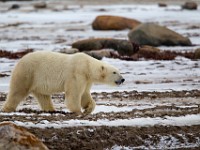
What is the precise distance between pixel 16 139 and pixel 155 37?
13.8m

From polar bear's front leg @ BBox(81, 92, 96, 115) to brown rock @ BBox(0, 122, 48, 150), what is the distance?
236 cm

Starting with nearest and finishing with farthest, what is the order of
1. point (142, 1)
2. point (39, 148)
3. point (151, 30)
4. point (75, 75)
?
point (39, 148) → point (75, 75) → point (151, 30) → point (142, 1)

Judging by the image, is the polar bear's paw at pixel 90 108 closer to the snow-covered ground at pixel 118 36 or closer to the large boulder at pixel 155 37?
the snow-covered ground at pixel 118 36

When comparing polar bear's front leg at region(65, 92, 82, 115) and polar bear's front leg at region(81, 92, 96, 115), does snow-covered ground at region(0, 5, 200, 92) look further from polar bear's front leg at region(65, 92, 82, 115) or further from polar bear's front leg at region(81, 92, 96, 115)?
polar bear's front leg at region(65, 92, 82, 115)

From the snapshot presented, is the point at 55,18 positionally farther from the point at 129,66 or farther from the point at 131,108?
the point at 131,108

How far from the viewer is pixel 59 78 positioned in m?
9.05

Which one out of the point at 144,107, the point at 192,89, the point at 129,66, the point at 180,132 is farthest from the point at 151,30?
the point at 180,132

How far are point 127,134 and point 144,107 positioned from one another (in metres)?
1.83

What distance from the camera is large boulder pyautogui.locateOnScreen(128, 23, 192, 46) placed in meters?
19.9

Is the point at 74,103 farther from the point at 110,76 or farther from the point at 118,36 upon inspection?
the point at 118,36

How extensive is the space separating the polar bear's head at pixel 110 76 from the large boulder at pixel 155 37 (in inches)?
422

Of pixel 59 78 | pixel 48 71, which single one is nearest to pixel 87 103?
pixel 59 78

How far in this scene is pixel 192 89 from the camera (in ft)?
37.3

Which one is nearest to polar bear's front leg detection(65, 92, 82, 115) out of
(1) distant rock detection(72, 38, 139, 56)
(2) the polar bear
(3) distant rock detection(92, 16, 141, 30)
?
(2) the polar bear
